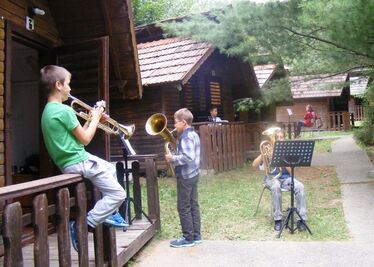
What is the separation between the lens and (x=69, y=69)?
231 inches

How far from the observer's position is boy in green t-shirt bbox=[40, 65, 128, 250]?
142 inches

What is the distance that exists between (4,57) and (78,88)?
93 cm

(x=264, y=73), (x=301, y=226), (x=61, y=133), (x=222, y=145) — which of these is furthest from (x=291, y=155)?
(x=264, y=73)

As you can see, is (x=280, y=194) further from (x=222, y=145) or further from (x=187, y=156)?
(x=222, y=145)

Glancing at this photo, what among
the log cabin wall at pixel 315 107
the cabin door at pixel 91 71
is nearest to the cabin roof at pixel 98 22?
the cabin door at pixel 91 71

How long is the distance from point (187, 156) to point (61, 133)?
2146mm

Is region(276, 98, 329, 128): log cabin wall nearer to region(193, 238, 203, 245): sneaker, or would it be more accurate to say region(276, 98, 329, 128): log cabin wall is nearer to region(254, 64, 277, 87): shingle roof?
region(254, 64, 277, 87): shingle roof

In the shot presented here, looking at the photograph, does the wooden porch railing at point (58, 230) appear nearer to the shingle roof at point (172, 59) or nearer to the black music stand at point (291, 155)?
the black music stand at point (291, 155)

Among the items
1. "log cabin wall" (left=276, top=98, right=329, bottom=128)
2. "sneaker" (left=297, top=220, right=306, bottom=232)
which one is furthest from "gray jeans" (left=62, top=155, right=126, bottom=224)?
"log cabin wall" (left=276, top=98, right=329, bottom=128)

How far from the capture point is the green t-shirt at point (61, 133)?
357 cm

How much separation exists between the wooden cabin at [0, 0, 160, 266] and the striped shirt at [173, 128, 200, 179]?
Answer: 0.84 m

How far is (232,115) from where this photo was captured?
57.3 feet

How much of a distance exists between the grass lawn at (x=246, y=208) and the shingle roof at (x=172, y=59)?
270cm

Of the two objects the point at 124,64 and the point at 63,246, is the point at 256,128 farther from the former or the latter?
the point at 63,246
